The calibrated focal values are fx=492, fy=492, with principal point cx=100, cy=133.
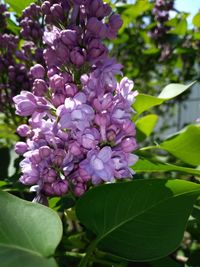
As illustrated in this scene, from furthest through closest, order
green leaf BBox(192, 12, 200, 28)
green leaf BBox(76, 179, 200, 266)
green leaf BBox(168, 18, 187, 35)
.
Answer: green leaf BBox(168, 18, 187, 35)
green leaf BBox(192, 12, 200, 28)
green leaf BBox(76, 179, 200, 266)

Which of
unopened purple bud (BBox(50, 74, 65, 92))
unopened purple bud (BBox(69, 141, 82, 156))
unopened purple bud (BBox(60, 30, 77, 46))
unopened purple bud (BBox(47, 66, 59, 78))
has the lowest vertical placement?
unopened purple bud (BBox(69, 141, 82, 156))

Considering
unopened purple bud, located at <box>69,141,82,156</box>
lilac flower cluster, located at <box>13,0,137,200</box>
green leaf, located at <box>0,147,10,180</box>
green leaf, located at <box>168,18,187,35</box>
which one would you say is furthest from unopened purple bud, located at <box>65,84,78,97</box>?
green leaf, located at <box>168,18,187,35</box>

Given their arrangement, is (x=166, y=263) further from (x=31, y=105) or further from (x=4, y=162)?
(x=4, y=162)

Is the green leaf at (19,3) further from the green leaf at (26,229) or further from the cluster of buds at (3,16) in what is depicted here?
the green leaf at (26,229)

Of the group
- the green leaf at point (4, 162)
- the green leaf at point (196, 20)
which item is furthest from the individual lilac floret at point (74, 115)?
the green leaf at point (196, 20)

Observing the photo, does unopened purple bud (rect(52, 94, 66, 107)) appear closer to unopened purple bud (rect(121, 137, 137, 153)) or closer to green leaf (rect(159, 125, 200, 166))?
unopened purple bud (rect(121, 137, 137, 153))
